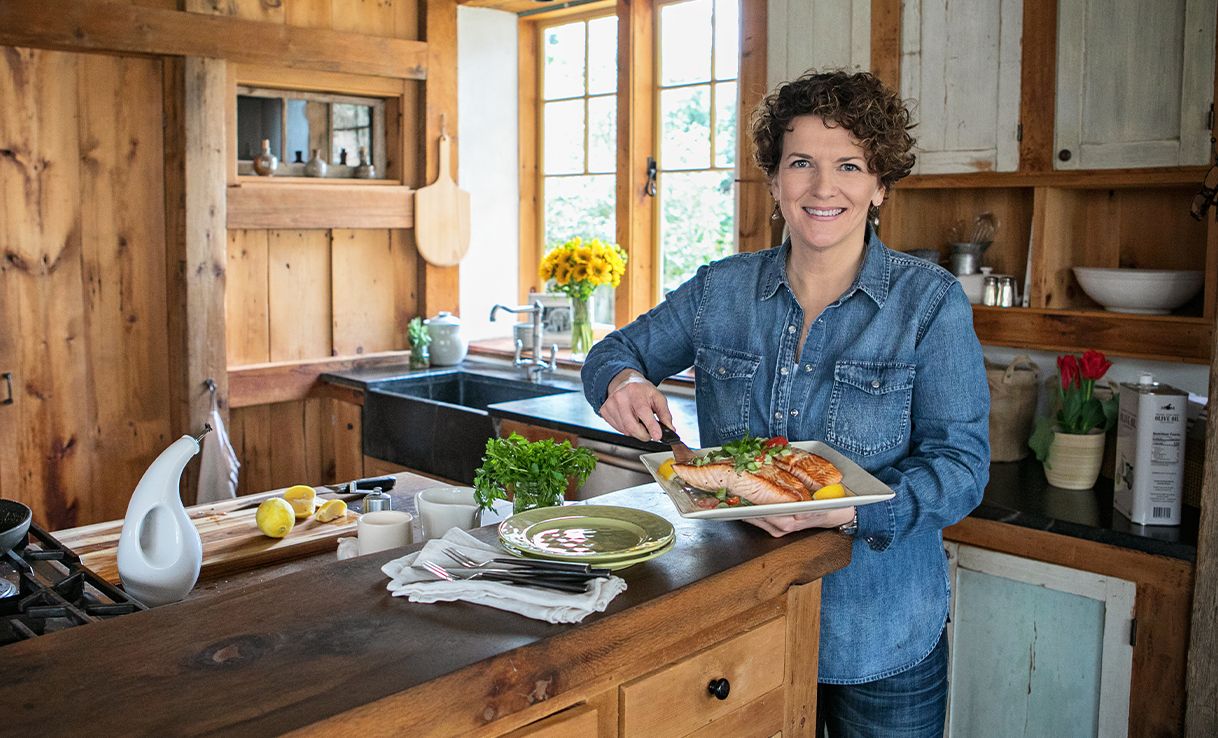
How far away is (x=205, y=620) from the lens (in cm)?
127

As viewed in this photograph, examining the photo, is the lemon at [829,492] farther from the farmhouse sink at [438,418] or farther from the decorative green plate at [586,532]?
the farmhouse sink at [438,418]

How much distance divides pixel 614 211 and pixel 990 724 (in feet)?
8.95

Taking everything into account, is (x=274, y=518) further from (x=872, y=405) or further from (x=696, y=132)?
(x=696, y=132)

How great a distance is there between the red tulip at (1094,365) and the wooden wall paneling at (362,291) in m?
3.06

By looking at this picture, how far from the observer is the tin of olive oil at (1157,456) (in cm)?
253

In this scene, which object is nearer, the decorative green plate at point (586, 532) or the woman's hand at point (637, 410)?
the decorative green plate at point (586, 532)

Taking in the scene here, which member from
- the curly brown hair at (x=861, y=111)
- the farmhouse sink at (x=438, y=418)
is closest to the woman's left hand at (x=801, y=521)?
the curly brown hair at (x=861, y=111)

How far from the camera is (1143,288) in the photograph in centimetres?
285

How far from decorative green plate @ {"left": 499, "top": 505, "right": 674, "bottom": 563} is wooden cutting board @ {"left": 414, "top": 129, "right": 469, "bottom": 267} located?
11.2 feet

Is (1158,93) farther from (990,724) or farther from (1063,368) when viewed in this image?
(990,724)

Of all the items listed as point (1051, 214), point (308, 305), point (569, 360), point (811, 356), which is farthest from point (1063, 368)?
point (308, 305)

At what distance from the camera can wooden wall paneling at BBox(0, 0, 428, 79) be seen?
3.89m

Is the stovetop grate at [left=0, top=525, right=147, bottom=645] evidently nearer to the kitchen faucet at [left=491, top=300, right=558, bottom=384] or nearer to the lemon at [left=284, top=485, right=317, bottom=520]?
the lemon at [left=284, top=485, right=317, bottom=520]

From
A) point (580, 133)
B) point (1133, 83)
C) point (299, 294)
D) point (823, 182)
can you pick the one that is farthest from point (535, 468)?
point (580, 133)
